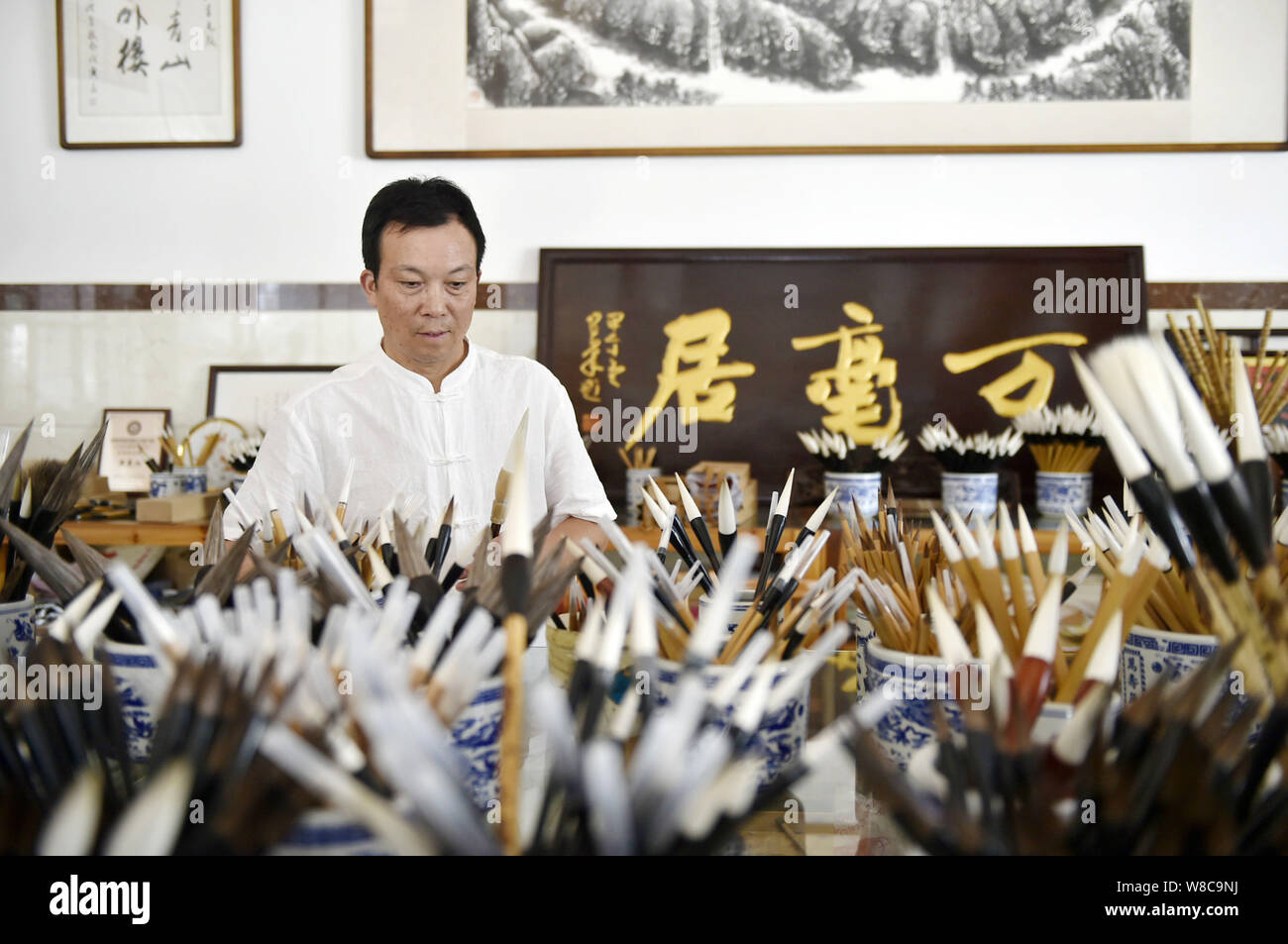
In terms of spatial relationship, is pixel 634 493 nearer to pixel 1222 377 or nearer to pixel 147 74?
pixel 1222 377

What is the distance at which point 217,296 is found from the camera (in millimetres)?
2398

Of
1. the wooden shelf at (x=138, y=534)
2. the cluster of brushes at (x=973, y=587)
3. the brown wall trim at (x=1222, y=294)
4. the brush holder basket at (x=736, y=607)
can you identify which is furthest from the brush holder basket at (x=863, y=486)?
the wooden shelf at (x=138, y=534)

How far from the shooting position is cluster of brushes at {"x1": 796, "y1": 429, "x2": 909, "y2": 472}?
2061 mm

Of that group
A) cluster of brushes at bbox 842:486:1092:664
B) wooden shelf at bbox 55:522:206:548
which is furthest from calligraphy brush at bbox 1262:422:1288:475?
wooden shelf at bbox 55:522:206:548

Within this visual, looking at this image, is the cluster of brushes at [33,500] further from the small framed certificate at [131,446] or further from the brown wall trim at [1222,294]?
the brown wall trim at [1222,294]

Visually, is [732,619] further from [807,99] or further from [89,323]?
[89,323]

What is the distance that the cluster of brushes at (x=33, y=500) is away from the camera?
65cm

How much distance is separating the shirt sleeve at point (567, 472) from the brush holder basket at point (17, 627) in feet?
3.03

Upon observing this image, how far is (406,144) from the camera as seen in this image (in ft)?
7.63

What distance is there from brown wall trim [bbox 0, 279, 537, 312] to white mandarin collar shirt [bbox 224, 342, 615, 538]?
0.73 m

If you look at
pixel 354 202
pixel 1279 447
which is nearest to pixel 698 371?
pixel 354 202

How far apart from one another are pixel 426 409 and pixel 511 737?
1.34 m

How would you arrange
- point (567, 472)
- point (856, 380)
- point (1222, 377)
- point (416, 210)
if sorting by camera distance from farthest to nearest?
point (856, 380), point (1222, 377), point (567, 472), point (416, 210)
